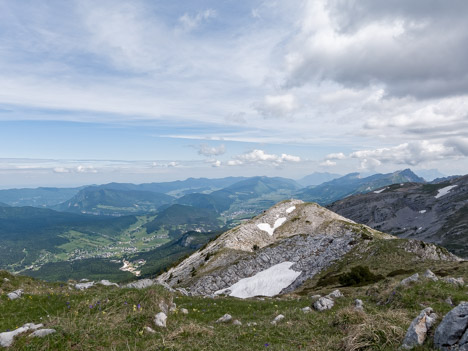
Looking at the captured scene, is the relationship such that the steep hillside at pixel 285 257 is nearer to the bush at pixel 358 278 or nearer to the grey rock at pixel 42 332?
the bush at pixel 358 278

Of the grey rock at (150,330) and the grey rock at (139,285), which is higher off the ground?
the grey rock at (150,330)

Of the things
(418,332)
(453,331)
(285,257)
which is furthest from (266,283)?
(453,331)

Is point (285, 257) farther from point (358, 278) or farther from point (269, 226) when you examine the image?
point (358, 278)

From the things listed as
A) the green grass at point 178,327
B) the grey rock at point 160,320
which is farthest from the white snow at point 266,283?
the grey rock at point 160,320

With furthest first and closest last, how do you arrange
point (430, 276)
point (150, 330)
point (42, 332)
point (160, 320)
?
point (430, 276), point (160, 320), point (150, 330), point (42, 332)

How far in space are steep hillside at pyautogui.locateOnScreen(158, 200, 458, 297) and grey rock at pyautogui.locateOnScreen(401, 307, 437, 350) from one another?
161 ft

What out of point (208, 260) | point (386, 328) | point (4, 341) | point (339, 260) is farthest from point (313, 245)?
point (4, 341)

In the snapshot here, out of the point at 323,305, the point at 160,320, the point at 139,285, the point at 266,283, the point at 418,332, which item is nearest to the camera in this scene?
the point at 418,332

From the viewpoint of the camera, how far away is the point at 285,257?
250 ft

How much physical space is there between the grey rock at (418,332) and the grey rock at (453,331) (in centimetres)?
50

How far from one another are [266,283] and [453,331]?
5956cm

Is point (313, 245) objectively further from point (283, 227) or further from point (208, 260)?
point (208, 260)

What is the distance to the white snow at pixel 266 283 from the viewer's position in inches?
2383

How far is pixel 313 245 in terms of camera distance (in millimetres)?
77438
